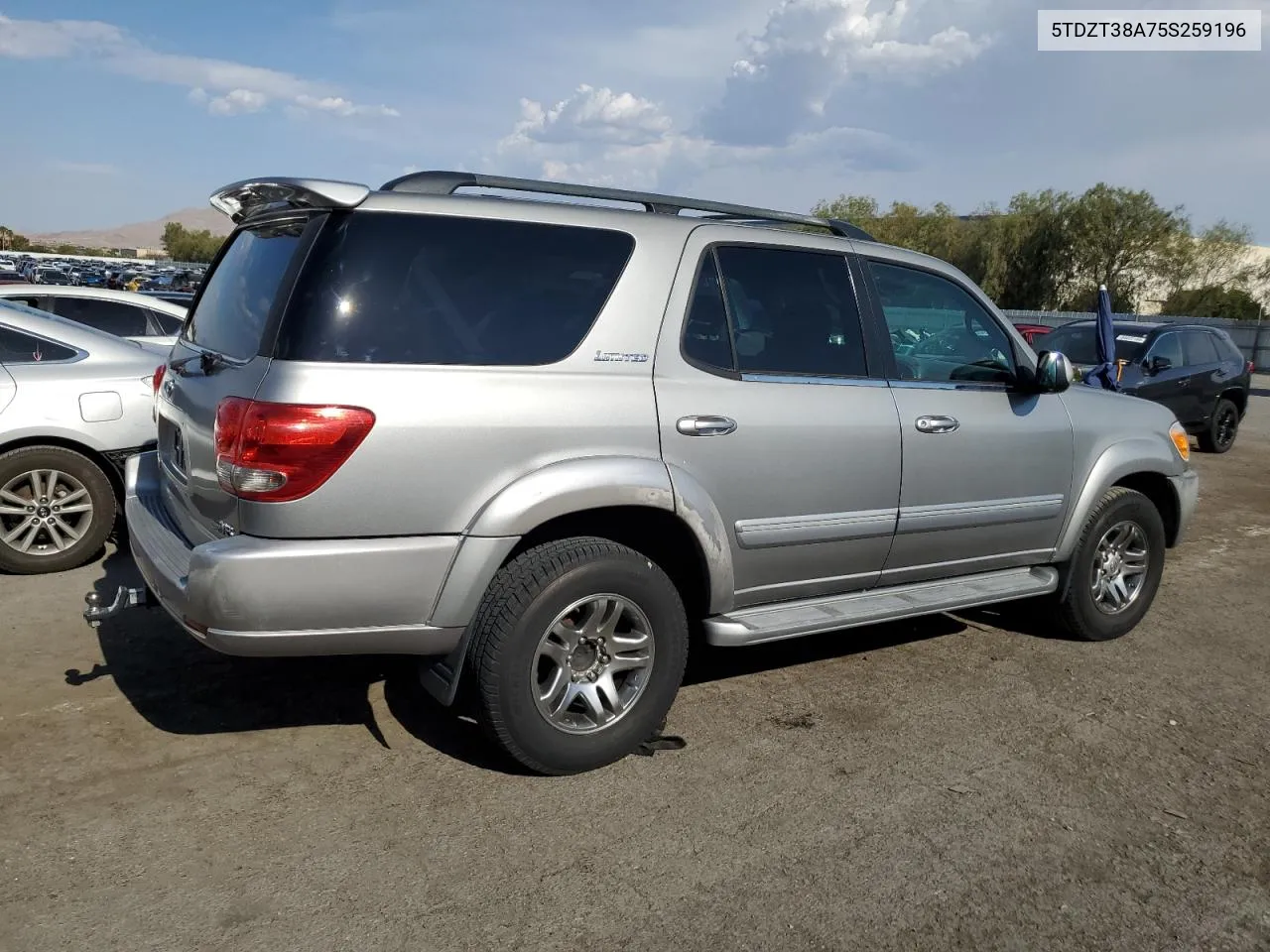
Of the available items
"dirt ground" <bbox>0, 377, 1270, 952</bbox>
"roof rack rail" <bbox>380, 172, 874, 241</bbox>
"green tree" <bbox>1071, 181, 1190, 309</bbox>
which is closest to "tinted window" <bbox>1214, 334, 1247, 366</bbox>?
"dirt ground" <bbox>0, 377, 1270, 952</bbox>

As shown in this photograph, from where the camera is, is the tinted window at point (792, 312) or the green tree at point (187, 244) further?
the green tree at point (187, 244)

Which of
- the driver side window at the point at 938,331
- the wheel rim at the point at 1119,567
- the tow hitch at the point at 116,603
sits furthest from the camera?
the wheel rim at the point at 1119,567

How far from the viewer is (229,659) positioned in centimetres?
448

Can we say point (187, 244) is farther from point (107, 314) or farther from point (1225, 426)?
point (1225, 426)

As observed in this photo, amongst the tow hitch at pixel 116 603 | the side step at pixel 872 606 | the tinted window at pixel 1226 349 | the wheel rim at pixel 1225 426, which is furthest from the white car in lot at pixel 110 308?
the tinted window at pixel 1226 349

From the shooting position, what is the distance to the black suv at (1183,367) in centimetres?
1176

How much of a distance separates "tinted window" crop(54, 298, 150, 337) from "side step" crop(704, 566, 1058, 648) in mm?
6642

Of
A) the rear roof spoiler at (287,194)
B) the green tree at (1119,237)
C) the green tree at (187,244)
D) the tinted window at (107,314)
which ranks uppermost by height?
the green tree at (187,244)

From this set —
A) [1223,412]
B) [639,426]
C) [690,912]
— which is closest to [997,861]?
[690,912]

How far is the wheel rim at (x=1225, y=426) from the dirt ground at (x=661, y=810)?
945cm

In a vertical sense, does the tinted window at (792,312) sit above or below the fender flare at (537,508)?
above

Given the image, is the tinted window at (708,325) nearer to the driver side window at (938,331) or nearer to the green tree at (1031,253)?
the driver side window at (938,331)

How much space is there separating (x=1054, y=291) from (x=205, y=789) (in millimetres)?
54451

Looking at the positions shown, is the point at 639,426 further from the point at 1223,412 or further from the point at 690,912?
the point at 1223,412
